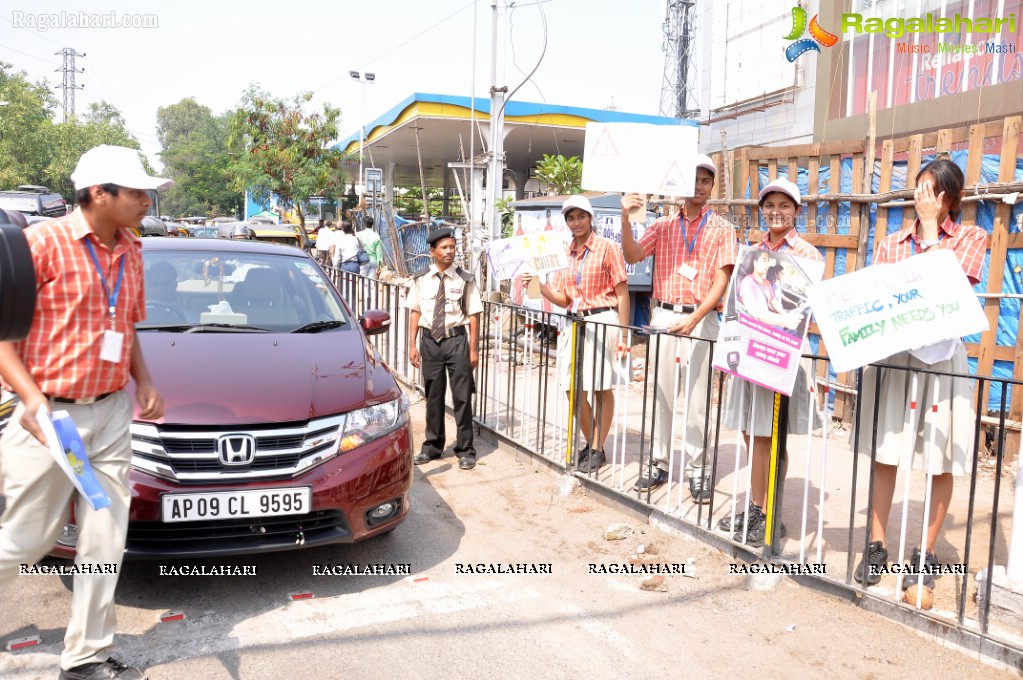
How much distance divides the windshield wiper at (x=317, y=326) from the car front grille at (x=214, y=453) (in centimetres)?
114

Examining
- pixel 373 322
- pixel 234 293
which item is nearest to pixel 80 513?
pixel 234 293

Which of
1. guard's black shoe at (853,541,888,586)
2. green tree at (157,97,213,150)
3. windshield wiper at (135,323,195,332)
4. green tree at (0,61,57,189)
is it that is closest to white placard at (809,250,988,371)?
guard's black shoe at (853,541,888,586)

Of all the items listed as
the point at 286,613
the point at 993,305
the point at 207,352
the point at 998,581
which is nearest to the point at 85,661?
the point at 286,613

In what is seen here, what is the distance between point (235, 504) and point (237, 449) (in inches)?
9.7

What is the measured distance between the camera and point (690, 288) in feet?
16.8

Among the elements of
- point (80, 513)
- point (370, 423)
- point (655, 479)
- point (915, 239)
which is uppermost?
point (915, 239)

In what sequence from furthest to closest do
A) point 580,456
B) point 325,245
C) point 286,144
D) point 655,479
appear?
point 286,144, point 325,245, point 580,456, point 655,479

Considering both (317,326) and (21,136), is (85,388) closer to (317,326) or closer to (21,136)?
(317,326)

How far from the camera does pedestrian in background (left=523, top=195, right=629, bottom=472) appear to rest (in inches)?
215

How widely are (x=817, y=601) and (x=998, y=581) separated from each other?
804 mm

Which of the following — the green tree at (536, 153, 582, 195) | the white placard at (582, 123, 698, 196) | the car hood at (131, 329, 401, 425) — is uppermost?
the green tree at (536, 153, 582, 195)

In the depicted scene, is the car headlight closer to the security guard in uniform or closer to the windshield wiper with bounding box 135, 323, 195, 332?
the windshield wiper with bounding box 135, 323, 195, 332

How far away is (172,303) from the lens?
4832mm

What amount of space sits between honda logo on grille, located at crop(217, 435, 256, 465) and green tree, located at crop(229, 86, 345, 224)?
26.5 metres
